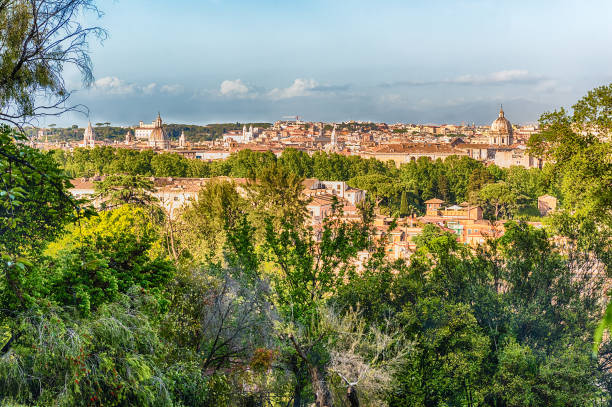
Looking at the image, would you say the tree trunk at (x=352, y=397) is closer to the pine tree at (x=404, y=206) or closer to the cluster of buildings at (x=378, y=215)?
the cluster of buildings at (x=378, y=215)

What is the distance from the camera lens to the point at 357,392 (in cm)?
677

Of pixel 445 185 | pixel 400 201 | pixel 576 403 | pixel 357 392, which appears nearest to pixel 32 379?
pixel 357 392

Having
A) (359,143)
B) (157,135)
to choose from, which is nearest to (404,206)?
(157,135)

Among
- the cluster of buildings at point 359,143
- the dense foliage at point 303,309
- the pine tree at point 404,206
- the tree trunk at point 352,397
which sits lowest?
the pine tree at point 404,206

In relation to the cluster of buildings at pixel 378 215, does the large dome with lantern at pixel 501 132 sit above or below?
above

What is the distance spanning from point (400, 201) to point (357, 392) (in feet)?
146

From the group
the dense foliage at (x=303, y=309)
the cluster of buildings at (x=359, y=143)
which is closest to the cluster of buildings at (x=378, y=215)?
the cluster of buildings at (x=359, y=143)

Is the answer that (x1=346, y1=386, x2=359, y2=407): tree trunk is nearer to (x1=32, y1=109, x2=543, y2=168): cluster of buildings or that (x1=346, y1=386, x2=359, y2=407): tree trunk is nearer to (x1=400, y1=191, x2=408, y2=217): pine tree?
(x1=32, y1=109, x2=543, y2=168): cluster of buildings

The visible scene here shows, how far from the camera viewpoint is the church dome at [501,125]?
12356 cm

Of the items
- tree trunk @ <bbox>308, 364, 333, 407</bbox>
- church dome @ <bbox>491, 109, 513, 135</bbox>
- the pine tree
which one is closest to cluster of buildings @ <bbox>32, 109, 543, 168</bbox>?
church dome @ <bbox>491, 109, 513, 135</bbox>

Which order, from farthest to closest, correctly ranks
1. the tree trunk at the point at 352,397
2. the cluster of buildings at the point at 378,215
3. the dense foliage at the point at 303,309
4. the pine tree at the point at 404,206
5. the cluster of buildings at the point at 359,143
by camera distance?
1. the cluster of buildings at the point at 359,143
2. the pine tree at the point at 404,206
3. the cluster of buildings at the point at 378,215
4. the tree trunk at the point at 352,397
5. the dense foliage at the point at 303,309

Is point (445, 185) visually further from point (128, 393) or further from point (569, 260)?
point (128, 393)

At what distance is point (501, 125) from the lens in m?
125

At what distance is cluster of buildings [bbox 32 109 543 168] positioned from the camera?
95.1 meters
